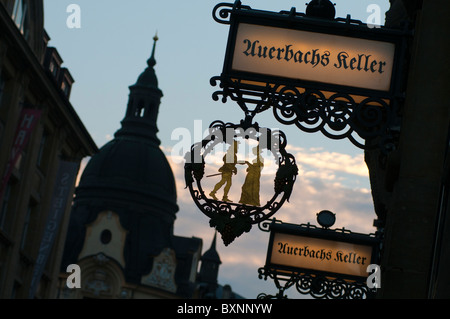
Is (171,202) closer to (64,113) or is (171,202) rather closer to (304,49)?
(64,113)

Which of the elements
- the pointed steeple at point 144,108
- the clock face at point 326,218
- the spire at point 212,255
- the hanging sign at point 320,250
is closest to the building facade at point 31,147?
the clock face at point 326,218

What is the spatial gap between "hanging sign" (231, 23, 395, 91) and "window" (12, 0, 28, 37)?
3224cm

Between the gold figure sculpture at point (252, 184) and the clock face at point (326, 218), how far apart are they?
6372 millimetres

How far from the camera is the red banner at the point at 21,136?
36.6 m

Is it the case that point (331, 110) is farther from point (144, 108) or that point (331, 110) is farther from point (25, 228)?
point (144, 108)

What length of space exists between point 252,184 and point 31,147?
117 feet

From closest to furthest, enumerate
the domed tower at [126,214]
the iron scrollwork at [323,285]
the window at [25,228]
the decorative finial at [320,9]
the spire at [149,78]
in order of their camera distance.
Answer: the decorative finial at [320,9], the iron scrollwork at [323,285], the window at [25,228], the domed tower at [126,214], the spire at [149,78]

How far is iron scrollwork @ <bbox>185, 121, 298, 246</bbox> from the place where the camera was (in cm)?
766

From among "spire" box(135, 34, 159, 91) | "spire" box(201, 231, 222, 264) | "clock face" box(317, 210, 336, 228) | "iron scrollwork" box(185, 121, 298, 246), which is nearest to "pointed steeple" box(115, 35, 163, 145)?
"spire" box(135, 34, 159, 91)

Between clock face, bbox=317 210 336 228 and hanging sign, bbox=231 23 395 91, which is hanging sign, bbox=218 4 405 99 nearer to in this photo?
hanging sign, bbox=231 23 395 91

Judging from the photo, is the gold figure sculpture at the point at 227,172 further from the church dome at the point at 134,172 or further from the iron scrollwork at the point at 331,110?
the church dome at the point at 134,172

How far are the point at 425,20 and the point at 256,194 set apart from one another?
1.76 meters

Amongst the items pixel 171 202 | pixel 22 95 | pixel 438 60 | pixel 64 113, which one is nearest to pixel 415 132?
pixel 438 60

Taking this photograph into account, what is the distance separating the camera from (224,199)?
7.77 metres
